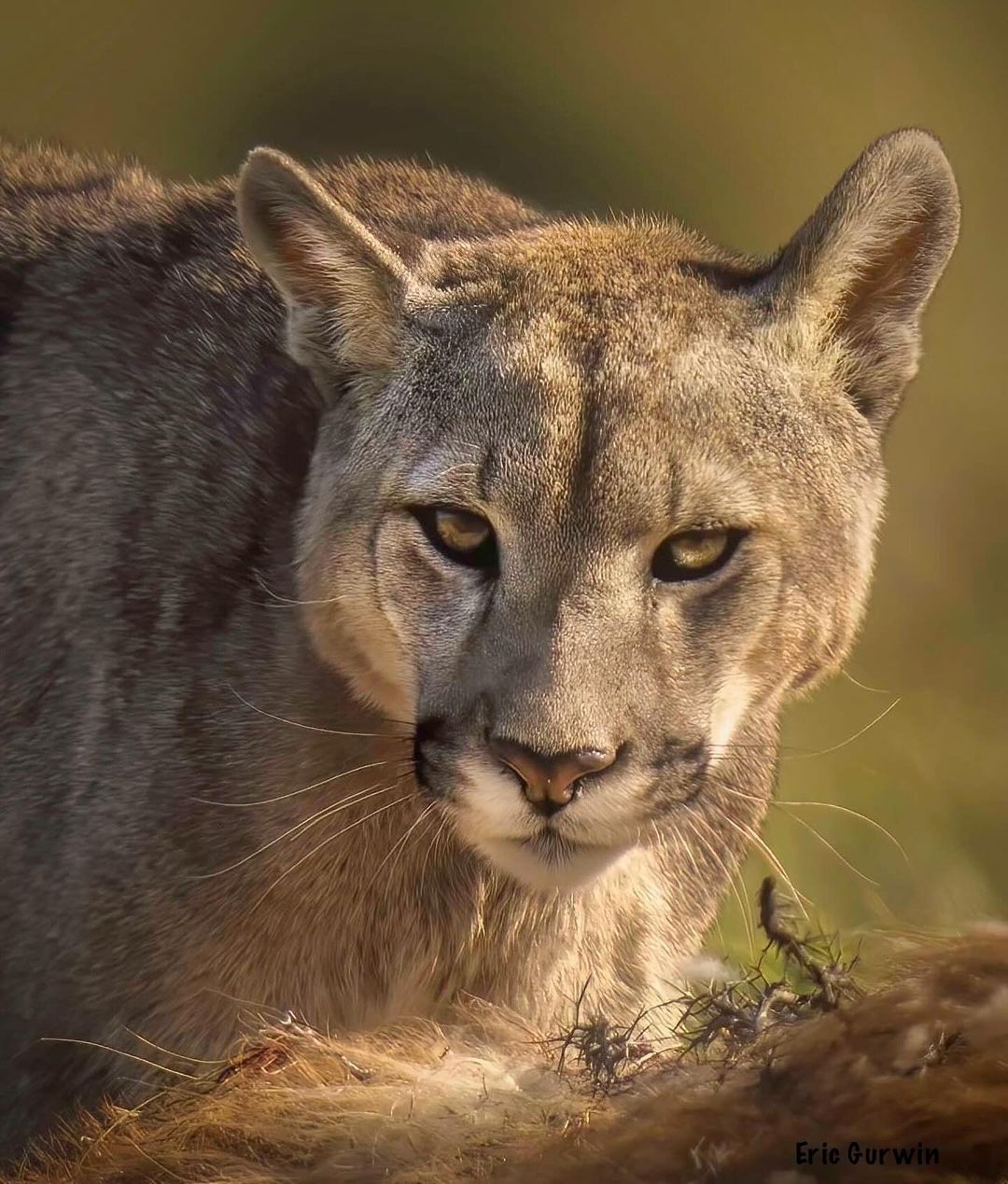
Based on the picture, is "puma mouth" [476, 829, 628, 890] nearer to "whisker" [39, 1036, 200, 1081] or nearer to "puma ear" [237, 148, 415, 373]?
"whisker" [39, 1036, 200, 1081]

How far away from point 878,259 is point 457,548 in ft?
3.77

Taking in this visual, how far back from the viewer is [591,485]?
3676mm

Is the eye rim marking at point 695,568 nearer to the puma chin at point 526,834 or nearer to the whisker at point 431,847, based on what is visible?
the puma chin at point 526,834

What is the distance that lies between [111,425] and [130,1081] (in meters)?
1.66

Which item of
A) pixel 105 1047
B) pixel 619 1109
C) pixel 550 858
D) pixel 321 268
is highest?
pixel 321 268

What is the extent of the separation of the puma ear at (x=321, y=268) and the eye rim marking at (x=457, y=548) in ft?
1.37

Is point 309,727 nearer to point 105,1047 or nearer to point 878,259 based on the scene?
point 105,1047

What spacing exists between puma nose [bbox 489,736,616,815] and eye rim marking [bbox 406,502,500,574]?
0.46 meters

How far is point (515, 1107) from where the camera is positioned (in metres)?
2.78

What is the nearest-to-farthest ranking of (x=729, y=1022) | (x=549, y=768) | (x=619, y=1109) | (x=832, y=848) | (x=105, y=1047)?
(x=619, y=1109), (x=729, y=1022), (x=549, y=768), (x=105, y=1047), (x=832, y=848)

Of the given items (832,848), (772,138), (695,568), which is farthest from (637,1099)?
(772,138)

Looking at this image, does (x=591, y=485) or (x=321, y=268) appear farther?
(x=321, y=268)

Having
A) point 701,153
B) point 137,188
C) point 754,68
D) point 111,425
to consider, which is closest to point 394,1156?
point 111,425

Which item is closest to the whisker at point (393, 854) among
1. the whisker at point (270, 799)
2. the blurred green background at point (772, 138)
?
the whisker at point (270, 799)
